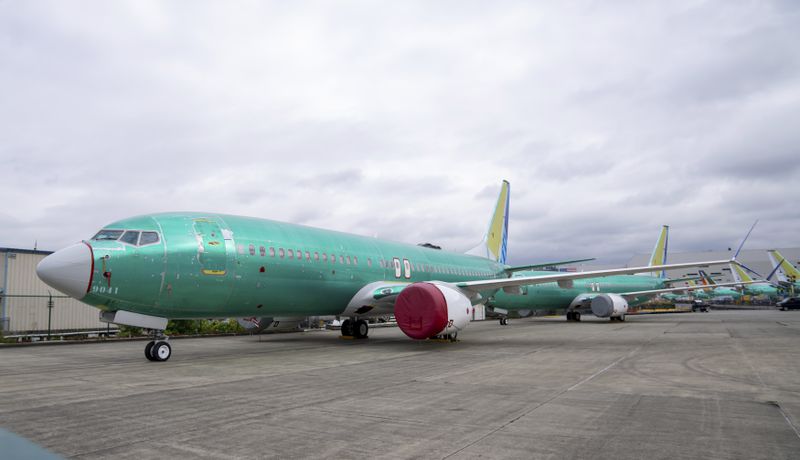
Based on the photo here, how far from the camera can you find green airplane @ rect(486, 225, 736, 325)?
34.1m

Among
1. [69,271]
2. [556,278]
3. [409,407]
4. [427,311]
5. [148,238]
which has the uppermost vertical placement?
[148,238]

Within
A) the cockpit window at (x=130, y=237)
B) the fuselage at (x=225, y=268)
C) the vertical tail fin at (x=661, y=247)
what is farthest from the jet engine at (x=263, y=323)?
the vertical tail fin at (x=661, y=247)

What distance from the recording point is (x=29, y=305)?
855 inches

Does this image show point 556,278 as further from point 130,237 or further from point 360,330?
point 130,237

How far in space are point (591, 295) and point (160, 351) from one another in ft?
114

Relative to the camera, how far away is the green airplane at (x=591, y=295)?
34.1 meters

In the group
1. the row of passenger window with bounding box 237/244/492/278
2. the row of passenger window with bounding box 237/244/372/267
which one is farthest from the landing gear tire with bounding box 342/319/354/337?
the row of passenger window with bounding box 237/244/372/267

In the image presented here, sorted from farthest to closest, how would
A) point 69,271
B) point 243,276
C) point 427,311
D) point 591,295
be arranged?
point 591,295 < point 427,311 < point 243,276 < point 69,271

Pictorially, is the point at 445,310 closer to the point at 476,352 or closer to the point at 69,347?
the point at 476,352

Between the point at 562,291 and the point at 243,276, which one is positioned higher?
the point at 243,276

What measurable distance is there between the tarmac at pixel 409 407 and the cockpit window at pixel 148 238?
2.72 m

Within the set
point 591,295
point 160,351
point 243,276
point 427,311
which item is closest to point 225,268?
point 243,276

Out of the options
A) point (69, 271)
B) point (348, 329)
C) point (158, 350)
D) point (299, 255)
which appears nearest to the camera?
point (69, 271)

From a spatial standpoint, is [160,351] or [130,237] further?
[160,351]
